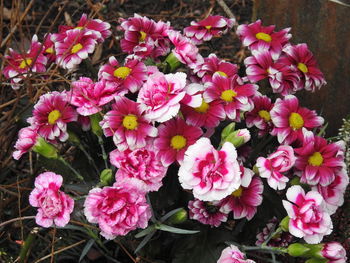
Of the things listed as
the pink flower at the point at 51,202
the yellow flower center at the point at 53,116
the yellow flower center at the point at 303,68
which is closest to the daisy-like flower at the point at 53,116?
the yellow flower center at the point at 53,116

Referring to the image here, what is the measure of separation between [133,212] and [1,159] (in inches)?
28.1

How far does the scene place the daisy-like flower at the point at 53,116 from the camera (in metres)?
1.23

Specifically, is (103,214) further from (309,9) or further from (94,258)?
(309,9)

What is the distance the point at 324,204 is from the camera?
119 centimetres

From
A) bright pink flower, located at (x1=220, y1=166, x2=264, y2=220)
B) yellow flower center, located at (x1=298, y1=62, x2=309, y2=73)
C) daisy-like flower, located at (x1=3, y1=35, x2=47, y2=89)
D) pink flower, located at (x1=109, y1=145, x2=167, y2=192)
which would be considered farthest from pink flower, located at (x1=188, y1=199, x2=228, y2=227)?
daisy-like flower, located at (x1=3, y1=35, x2=47, y2=89)

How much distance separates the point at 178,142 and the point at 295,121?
0.95ft

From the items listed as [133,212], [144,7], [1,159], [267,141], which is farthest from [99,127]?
[144,7]

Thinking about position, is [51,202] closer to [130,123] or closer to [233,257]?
[130,123]

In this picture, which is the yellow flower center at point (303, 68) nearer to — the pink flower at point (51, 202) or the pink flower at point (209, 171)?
the pink flower at point (209, 171)

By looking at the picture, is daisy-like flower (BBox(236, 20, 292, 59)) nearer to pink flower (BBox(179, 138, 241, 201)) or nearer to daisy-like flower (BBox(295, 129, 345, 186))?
daisy-like flower (BBox(295, 129, 345, 186))

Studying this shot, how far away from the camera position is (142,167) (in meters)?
1.15

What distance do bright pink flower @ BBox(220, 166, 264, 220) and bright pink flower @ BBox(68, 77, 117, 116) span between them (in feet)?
1.07

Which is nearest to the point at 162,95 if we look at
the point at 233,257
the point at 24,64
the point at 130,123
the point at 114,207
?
the point at 130,123

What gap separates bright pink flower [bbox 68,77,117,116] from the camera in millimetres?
1196
